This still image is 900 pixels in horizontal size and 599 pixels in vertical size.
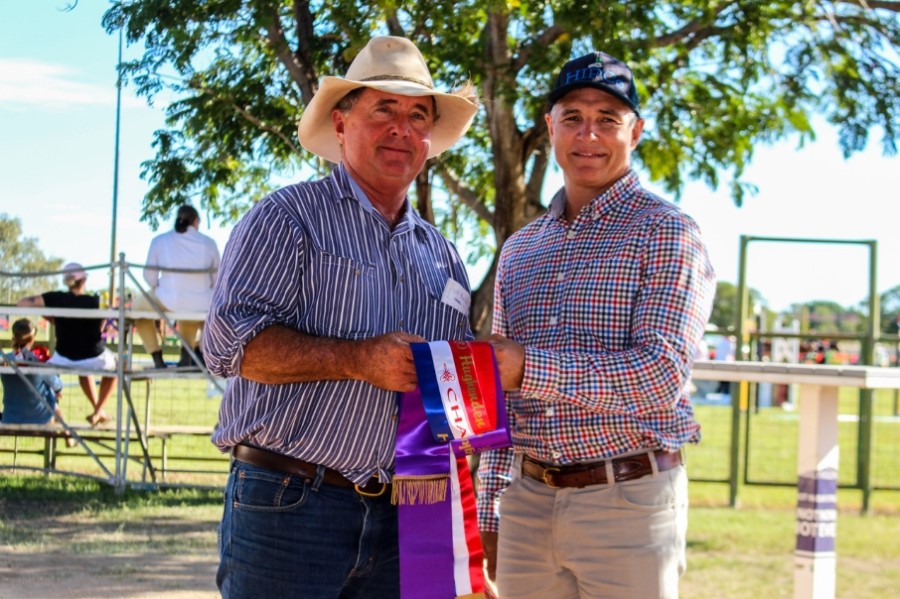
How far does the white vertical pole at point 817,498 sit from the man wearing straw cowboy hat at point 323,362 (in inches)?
99.9

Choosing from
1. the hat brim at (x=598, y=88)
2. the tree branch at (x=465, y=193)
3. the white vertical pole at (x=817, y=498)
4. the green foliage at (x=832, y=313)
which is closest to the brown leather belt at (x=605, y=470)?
the hat brim at (x=598, y=88)

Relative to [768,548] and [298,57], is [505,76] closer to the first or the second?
[298,57]

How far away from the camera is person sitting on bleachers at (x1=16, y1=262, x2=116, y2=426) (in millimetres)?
8867

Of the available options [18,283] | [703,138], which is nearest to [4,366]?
[18,283]

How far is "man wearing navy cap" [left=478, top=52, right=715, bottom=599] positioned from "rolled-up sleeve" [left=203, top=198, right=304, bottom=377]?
20.3 inches

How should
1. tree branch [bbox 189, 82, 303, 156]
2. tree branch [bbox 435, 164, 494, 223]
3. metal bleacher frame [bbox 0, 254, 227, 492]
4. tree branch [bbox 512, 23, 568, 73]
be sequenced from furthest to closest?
metal bleacher frame [bbox 0, 254, 227, 492], tree branch [bbox 435, 164, 494, 223], tree branch [bbox 189, 82, 303, 156], tree branch [bbox 512, 23, 568, 73]

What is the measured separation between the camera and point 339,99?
2.87 metres

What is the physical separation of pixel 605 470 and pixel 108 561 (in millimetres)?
4550

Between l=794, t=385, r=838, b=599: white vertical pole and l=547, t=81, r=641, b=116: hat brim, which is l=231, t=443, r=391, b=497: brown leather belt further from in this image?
l=794, t=385, r=838, b=599: white vertical pole

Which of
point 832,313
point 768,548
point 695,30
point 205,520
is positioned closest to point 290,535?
point 205,520

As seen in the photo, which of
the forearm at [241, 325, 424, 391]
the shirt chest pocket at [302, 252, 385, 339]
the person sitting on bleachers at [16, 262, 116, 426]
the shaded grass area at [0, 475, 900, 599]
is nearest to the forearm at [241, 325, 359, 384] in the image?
the forearm at [241, 325, 424, 391]

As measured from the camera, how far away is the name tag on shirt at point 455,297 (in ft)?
9.09

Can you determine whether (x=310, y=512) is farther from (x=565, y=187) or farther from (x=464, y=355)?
(x=565, y=187)

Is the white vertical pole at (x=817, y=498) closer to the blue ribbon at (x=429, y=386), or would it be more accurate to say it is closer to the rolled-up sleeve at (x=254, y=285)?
the blue ribbon at (x=429, y=386)
